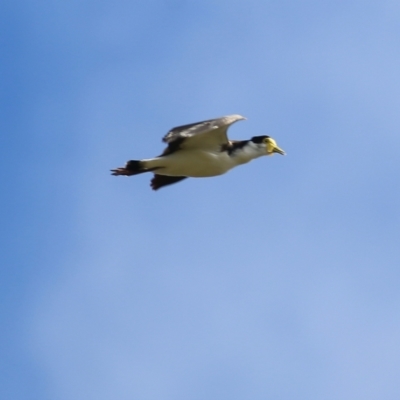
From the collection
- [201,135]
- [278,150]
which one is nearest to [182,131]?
[201,135]

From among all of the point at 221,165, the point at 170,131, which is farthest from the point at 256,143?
the point at 170,131

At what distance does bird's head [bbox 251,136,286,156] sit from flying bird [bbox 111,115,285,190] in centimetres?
20

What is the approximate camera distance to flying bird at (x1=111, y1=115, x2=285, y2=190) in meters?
25.7

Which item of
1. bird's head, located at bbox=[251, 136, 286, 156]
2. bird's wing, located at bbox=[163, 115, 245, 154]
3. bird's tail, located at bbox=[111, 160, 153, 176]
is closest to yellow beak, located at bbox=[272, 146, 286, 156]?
bird's head, located at bbox=[251, 136, 286, 156]

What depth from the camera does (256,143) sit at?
93.4ft

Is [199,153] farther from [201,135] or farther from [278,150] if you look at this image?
[278,150]

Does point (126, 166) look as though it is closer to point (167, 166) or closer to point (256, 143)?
point (167, 166)

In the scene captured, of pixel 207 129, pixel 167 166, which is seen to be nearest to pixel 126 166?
pixel 167 166

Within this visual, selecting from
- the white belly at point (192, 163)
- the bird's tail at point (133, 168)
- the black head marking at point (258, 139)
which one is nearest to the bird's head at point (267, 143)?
the black head marking at point (258, 139)

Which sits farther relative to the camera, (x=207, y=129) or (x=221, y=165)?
(x=221, y=165)

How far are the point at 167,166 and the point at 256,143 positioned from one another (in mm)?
2606

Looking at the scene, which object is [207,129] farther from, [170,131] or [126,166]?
[126,166]

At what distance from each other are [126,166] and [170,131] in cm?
215

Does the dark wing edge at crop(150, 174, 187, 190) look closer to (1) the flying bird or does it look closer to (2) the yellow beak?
(1) the flying bird
